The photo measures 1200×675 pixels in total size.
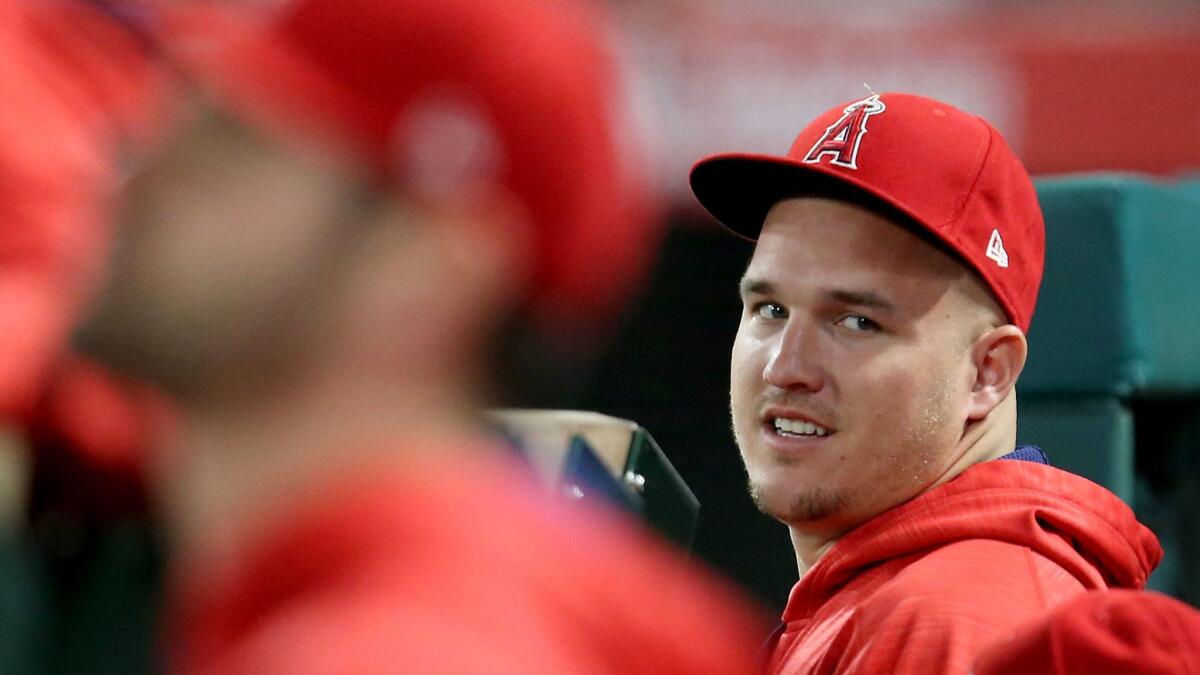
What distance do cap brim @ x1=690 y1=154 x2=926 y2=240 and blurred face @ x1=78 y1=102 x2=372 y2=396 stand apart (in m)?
0.86

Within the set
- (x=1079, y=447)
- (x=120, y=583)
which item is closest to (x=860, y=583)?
(x=1079, y=447)

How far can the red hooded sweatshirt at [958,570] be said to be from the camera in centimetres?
149

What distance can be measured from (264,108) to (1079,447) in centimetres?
149

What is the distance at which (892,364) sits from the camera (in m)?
1.76

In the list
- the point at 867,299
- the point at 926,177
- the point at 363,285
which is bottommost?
the point at 867,299

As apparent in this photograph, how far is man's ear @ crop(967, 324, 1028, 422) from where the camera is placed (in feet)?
5.93

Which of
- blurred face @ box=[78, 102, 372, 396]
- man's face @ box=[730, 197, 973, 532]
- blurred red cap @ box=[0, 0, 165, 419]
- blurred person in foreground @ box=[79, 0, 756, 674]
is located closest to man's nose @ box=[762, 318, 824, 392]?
man's face @ box=[730, 197, 973, 532]

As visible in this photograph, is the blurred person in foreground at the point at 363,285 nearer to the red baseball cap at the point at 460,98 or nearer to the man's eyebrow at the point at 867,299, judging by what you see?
the red baseball cap at the point at 460,98

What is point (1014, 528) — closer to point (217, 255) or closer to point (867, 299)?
point (867, 299)

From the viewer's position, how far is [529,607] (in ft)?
2.95

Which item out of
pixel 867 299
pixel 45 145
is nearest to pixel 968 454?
pixel 867 299

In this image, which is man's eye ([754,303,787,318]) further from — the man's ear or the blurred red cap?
the blurred red cap

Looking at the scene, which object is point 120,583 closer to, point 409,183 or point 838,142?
point 838,142

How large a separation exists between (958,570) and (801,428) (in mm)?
280
